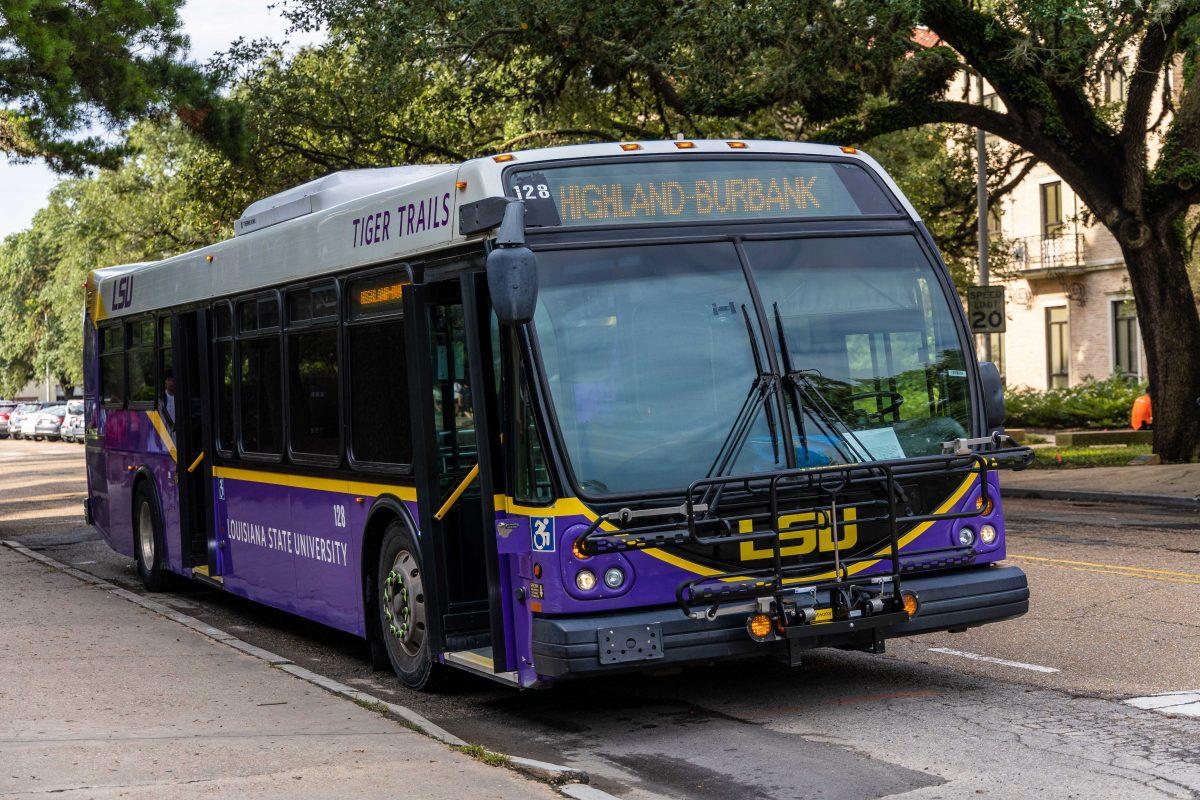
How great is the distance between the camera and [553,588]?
732cm

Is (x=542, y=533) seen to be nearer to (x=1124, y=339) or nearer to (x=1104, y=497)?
(x=1104, y=497)

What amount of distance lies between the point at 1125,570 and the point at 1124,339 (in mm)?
34479

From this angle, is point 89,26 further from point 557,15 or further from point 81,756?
point 81,756

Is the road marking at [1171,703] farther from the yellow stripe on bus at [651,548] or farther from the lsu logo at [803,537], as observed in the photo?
the lsu logo at [803,537]

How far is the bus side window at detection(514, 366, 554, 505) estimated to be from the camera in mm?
7391

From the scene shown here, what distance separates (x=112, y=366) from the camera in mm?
15781

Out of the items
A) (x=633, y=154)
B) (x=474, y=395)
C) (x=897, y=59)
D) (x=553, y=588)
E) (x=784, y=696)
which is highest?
(x=897, y=59)

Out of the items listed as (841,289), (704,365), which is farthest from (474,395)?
(841,289)

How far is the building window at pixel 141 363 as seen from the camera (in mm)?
14250

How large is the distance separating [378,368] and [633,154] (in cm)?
214

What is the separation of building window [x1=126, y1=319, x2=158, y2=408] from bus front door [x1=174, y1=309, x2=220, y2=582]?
0.80m

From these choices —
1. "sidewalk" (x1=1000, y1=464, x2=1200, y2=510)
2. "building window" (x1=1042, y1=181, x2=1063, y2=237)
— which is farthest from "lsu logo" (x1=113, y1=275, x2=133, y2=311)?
"building window" (x1=1042, y1=181, x2=1063, y2=237)

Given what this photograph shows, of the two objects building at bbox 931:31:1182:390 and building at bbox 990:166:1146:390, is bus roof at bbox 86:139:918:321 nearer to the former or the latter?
building at bbox 931:31:1182:390

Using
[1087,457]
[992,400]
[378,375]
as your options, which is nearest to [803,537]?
[992,400]
